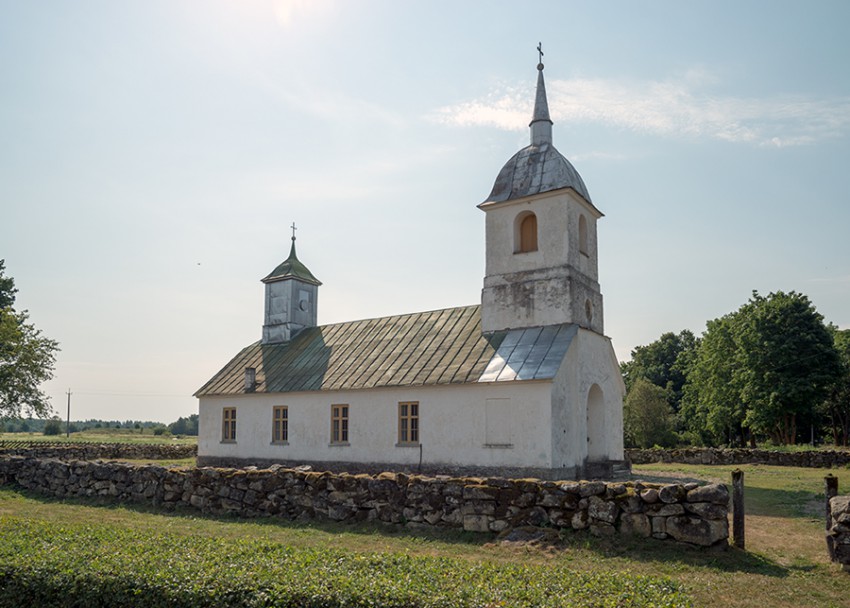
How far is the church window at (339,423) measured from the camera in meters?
23.8

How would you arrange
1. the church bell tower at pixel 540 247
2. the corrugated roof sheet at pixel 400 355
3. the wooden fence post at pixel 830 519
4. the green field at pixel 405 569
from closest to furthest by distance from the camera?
the green field at pixel 405 569
the wooden fence post at pixel 830 519
the corrugated roof sheet at pixel 400 355
the church bell tower at pixel 540 247

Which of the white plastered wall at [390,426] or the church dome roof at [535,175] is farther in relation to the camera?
the church dome roof at [535,175]

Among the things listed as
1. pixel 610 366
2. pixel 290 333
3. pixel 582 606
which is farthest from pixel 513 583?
pixel 290 333

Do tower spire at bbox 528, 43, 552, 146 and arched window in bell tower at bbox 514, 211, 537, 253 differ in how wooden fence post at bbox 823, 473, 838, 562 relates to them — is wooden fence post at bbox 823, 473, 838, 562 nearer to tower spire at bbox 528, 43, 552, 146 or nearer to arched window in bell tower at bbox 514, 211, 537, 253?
arched window in bell tower at bbox 514, 211, 537, 253

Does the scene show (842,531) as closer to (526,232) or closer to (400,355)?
(526,232)

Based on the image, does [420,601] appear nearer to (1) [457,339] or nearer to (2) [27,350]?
(1) [457,339]

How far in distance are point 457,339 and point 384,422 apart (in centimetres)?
378

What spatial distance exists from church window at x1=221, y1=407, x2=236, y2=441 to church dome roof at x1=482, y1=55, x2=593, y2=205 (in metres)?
13.5

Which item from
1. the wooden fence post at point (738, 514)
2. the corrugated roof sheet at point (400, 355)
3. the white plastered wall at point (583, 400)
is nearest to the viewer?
the wooden fence post at point (738, 514)

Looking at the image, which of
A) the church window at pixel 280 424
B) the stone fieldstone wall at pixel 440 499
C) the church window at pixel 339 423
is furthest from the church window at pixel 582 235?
the stone fieldstone wall at pixel 440 499

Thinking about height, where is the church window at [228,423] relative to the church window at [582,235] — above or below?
below

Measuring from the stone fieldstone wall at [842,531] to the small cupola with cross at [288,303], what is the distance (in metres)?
24.1

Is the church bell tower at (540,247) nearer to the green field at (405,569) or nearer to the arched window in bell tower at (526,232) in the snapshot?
the arched window in bell tower at (526,232)

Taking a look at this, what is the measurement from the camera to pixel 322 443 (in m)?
24.1
